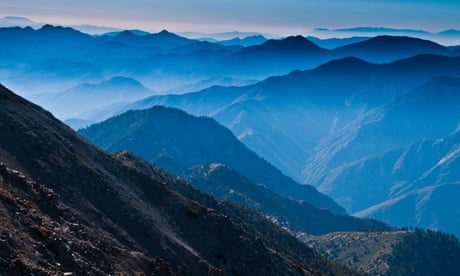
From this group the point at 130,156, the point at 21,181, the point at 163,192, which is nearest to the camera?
the point at 21,181

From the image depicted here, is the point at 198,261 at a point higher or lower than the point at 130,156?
lower

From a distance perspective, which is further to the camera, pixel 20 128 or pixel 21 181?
pixel 20 128

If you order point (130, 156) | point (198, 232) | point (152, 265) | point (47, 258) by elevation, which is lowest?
point (47, 258)

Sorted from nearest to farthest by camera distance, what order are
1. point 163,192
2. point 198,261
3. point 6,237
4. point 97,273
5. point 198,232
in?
1. point 6,237
2. point 97,273
3. point 198,261
4. point 198,232
5. point 163,192

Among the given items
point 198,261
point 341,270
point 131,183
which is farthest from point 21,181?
point 341,270

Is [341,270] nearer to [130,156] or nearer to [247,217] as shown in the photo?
[247,217]

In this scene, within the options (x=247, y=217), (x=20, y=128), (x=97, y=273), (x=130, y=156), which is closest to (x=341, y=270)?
(x=247, y=217)

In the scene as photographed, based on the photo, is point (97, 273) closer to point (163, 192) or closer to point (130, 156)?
point (163, 192)
